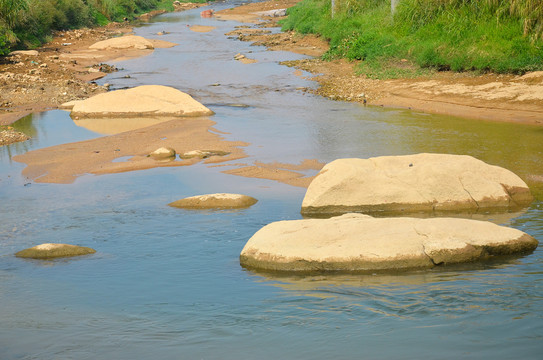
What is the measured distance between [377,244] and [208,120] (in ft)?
35.0

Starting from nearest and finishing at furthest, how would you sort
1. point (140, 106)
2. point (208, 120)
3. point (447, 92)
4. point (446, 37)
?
point (208, 120) → point (140, 106) → point (447, 92) → point (446, 37)

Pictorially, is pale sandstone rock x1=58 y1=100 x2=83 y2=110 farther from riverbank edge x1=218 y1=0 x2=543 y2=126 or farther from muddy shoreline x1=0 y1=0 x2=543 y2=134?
riverbank edge x1=218 y1=0 x2=543 y2=126

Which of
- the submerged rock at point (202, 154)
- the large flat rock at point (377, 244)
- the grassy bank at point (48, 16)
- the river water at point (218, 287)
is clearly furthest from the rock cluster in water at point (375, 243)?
the grassy bank at point (48, 16)

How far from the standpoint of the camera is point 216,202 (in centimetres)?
1076

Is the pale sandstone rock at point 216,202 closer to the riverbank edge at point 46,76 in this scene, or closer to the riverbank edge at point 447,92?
the riverbank edge at point 46,76

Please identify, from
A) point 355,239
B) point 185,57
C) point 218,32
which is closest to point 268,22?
point 218,32

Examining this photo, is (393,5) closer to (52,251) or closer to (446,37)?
(446,37)

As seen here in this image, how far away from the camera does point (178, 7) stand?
67.4 meters

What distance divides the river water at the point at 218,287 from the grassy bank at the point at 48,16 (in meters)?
17.3

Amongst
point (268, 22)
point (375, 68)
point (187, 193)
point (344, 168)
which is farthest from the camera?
point (268, 22)

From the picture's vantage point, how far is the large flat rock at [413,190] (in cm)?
1013

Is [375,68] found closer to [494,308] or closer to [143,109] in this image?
[143,109]

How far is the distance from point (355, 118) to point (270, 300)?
11.0m

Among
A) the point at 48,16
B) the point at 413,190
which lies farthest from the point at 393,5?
the point at 48,16
